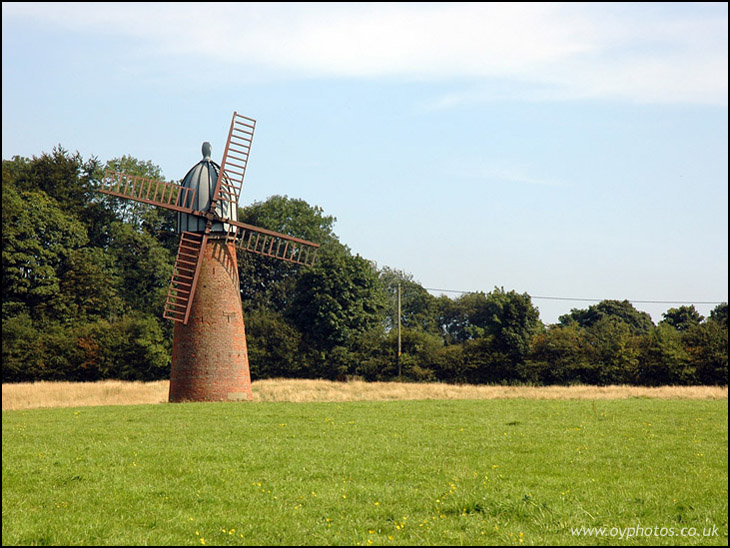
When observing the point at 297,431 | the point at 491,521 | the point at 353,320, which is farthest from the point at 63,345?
the point at 491,521

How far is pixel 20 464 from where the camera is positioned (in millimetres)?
15219

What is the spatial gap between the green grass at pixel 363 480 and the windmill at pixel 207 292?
7003 millimetres

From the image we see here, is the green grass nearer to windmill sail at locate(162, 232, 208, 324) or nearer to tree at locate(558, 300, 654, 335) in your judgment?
windmill sail at locate(162, 232, 208, 324)

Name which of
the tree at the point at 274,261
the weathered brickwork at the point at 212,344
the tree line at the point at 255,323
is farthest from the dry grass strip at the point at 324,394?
the tree at the point at 274,261

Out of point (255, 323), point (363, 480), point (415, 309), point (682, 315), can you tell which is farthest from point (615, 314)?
point (363, 480)

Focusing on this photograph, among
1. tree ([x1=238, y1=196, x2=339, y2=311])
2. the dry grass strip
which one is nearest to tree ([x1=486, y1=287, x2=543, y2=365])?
the dry grass strip

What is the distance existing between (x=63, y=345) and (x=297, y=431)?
111 feet

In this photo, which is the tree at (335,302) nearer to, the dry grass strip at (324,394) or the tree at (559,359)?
the tree at (559,359)

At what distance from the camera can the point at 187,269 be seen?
31031mm

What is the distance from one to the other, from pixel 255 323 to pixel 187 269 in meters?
25.3

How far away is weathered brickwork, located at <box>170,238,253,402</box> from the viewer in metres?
30.3

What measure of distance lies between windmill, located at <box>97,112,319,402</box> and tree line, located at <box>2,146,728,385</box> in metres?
19.7

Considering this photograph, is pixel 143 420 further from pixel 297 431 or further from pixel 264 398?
pixel 264 398

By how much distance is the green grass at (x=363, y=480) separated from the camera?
34.1 ft
